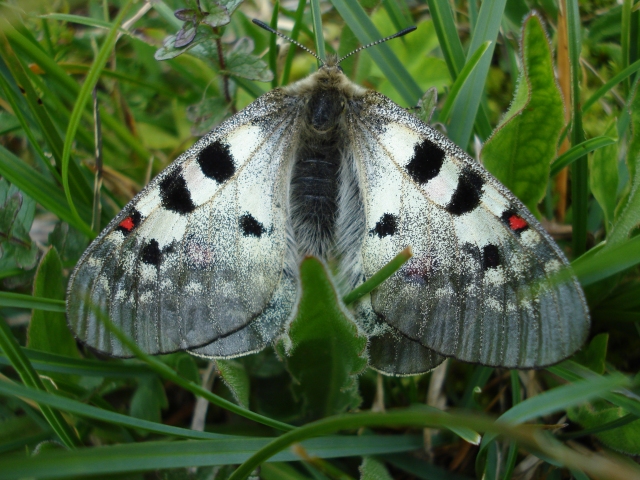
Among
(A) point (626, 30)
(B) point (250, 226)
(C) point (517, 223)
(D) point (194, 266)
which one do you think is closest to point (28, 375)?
(D) point (194, 266)

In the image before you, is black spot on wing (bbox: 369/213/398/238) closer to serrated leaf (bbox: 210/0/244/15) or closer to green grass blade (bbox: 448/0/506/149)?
green grass blade (bbox: 448/0/506/149)

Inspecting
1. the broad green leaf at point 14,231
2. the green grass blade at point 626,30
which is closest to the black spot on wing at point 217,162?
the broad green leaf at point 14,231

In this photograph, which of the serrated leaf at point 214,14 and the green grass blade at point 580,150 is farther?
the serrated leaf at point 214,14

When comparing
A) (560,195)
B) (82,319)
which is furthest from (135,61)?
(560,195)

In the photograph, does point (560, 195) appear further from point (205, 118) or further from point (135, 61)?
point (135, 61)

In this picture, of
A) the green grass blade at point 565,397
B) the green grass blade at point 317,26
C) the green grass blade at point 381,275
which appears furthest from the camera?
the green grass blade at point 317,26

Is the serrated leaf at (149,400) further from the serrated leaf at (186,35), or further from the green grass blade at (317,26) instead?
the green grass blade at (317,26)

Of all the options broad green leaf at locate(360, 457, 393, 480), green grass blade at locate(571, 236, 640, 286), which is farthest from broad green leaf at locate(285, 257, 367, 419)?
green grass blade at locate(571, 236, 640, 286)
